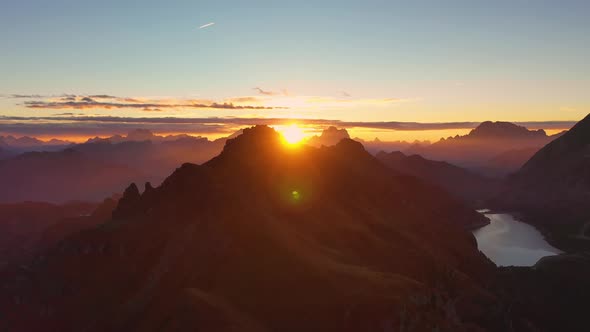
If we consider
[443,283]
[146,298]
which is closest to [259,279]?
[146,298]

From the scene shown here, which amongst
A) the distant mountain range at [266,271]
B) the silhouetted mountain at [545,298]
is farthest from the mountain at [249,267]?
the silhouetted mountain at [545,298]

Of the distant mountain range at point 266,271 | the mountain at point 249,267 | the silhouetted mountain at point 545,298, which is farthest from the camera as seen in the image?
the silhouetted mountain at point 545,298

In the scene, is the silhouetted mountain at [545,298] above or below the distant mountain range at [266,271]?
below

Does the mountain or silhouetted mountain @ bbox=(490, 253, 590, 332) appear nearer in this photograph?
the mountain

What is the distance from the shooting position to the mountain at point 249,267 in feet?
303

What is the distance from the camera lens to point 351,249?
136 meters

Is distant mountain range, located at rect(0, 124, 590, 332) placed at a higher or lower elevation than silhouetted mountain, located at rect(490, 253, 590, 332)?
higher

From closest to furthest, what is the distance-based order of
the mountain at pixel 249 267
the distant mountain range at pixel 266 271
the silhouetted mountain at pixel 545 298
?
the mountain at pixel 249 267 < the distant mountain range at pixel 266 271 < the silhouetted mountain at pixel 545 298

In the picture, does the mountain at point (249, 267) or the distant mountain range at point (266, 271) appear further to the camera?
the distant mountain range at point (266, 271)

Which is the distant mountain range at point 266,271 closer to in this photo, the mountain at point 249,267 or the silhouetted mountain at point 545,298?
the mountain at point 249,267

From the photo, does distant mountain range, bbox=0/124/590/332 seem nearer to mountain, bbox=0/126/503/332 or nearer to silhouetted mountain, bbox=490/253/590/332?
mountain, bbox=0/126/503/332

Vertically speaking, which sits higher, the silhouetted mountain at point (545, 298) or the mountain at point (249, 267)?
the mountain at point (249, 267)

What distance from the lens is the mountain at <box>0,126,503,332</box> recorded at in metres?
92.5

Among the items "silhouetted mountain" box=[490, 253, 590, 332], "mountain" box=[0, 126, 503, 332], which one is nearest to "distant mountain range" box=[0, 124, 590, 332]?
"mountain" box=[0, 126, 503, 332]
